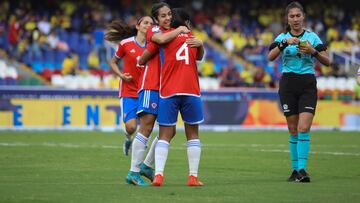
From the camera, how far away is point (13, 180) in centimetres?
1209

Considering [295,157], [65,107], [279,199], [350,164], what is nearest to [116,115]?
[65,107]

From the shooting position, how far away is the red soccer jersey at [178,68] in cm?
1137

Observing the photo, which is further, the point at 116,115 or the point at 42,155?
the point at 116,115

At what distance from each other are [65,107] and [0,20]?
908 centimetres

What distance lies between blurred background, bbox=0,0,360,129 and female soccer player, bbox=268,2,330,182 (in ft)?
47.8

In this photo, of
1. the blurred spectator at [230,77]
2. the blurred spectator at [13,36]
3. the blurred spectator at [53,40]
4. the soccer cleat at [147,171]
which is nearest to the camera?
the soccer cleat at [147,171]

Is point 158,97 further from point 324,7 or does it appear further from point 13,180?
point 324,7

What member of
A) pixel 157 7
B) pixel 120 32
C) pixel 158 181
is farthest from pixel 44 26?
pixel 158 181

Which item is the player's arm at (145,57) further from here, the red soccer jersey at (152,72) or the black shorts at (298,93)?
the black shorts at (298,93)

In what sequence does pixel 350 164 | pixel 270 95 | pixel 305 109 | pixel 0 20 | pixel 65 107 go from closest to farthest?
pixel 305 109 < pixel 350 164 < pixel 65 107 < pixel 270 95 < pixel 0 20

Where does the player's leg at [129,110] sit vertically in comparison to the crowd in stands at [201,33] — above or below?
below

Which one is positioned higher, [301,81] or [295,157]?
[301,81]

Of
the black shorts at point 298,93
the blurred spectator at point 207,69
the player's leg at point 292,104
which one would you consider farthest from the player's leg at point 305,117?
the blurred spectator at point 207,69

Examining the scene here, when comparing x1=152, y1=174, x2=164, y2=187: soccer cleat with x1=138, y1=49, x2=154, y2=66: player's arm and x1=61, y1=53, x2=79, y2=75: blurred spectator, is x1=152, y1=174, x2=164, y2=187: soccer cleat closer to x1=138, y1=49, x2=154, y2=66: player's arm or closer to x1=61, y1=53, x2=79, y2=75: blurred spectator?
x1=138, y1=49, x2=154, y2=66: player's arm
